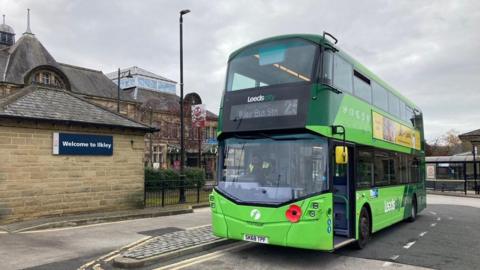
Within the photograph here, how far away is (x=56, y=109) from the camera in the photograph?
1420 centimetres

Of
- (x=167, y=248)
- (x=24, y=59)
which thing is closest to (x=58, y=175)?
(x=167, y=248)

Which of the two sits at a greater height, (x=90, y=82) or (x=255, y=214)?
(x=90, y=82)

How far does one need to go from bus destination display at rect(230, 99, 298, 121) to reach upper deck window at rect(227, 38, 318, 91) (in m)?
0.42

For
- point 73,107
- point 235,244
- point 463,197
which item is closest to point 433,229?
point 235,244

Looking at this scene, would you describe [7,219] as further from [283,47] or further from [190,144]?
[190,144]

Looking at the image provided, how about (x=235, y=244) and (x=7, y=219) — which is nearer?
(x=235, y=244)

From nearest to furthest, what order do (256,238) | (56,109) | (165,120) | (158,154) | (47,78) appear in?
(256,238), (56,109), (165,120), (47,78), (158,154)

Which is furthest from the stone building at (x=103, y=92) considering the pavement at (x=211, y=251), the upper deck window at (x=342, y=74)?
the upper deck window at (x=342, y=74)

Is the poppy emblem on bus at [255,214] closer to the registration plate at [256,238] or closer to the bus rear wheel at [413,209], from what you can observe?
the registration plate at [256,238]

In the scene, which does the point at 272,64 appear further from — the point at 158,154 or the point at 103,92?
the point at 103,92

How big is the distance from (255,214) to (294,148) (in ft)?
4.72

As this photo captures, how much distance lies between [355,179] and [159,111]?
43.1m

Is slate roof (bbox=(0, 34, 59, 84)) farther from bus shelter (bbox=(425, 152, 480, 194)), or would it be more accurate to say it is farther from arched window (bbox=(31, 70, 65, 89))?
bus shelter (bbox=(425, 152, 480, 194))

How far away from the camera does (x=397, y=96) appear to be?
13.4 m
